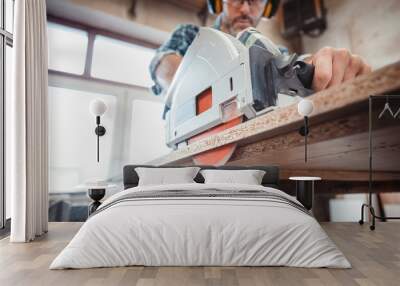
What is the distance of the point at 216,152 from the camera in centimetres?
402

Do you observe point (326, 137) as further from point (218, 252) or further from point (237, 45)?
point (218, 252)

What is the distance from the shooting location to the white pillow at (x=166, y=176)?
372cm

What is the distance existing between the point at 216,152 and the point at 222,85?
2.31ft

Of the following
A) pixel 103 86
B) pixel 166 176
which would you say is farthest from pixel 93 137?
pixel 166 176

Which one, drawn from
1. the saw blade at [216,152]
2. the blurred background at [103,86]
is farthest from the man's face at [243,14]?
the saw blade at [216,152]

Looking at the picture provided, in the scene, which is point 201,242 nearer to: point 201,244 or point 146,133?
point 201,244

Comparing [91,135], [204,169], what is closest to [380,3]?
[204,169]

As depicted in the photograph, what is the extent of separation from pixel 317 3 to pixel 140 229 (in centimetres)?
282

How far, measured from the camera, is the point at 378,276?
226 centimetres

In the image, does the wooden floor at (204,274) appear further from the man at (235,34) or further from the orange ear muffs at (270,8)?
the orange ear muffs at (270,8)

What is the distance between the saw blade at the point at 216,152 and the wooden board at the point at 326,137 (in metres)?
0.04

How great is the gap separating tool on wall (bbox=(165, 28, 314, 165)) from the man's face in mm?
105

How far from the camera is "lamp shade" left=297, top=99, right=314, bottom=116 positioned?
3.40m

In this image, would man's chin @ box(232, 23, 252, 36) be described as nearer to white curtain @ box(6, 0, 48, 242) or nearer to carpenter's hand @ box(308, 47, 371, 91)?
carpenter's hand @ box(308, 47, 371, 91)
